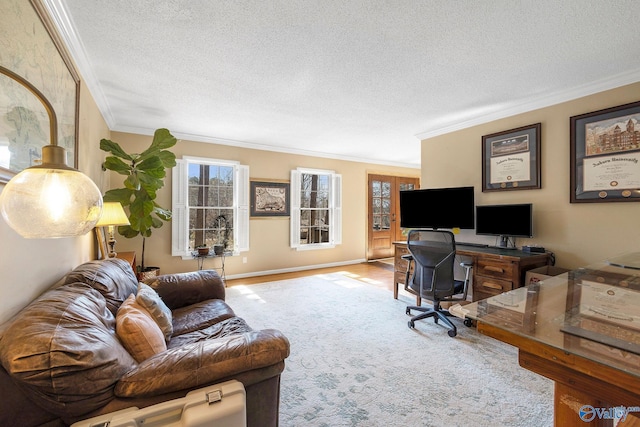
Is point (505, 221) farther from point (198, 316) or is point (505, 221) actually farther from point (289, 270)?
point (289, 270)

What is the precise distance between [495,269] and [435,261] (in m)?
0.66

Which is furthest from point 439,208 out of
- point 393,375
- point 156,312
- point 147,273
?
point 147,273

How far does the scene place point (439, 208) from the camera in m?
3.71

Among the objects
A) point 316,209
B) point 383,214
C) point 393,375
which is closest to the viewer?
point 393,375

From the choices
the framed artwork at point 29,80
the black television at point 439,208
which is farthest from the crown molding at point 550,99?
the framed artwork at point 29,80

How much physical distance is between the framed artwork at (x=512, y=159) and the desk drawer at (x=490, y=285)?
4.01 ft

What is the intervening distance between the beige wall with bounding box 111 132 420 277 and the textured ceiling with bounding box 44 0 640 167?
3.28ft

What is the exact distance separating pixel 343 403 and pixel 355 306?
5.83ft

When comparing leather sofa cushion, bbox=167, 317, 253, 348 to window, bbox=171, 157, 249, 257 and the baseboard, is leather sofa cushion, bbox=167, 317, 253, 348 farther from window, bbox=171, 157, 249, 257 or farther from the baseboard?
the baseboard

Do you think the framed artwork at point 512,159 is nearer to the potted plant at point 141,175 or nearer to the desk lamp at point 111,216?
the potted plant at point 141,175

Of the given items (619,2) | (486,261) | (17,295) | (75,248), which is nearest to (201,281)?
→ (75,248)

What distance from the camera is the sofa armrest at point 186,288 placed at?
2303 mm

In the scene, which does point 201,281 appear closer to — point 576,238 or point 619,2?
point 619,2

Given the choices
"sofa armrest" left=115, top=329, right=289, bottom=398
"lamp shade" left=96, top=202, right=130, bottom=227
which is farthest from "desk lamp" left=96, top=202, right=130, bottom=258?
"sofa armrest" left=115, top=329, right=289, bottom=398
